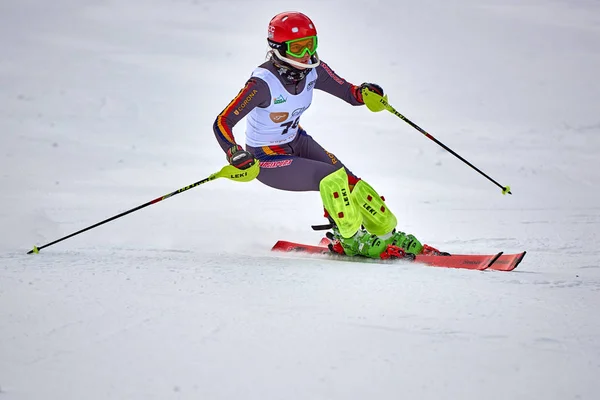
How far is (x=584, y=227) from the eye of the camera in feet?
20.6

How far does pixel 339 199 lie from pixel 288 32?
1.07 meters

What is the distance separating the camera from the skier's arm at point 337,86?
5.28 meters

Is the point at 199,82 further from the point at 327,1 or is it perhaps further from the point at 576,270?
the point at 576,270

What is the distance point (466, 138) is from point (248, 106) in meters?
6.28

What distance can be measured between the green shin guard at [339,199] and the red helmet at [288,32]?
720mm

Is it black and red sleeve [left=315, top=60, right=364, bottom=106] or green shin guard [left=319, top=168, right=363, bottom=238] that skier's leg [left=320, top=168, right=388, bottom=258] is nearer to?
green shin guard [left=319, top=168, right=363, bottom=238]

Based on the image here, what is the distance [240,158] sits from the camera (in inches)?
178

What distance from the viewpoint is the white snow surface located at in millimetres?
2775

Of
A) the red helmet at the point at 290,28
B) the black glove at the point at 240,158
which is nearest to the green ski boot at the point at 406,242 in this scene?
the black glove at the point at 240,158

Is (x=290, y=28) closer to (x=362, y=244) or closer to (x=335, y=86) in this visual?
(x=335, y=86)

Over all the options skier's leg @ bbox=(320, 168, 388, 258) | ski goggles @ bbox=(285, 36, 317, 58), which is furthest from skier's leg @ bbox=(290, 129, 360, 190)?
ski goggles @ bbox=(285, 36, 317, 58)

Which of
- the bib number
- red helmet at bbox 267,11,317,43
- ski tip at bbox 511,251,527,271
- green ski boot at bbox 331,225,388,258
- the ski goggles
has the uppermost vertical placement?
red helmet at bbox 267,11,317,43

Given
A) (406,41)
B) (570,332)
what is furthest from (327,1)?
(570,332)

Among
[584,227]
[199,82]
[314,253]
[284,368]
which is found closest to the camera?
[284,368]
